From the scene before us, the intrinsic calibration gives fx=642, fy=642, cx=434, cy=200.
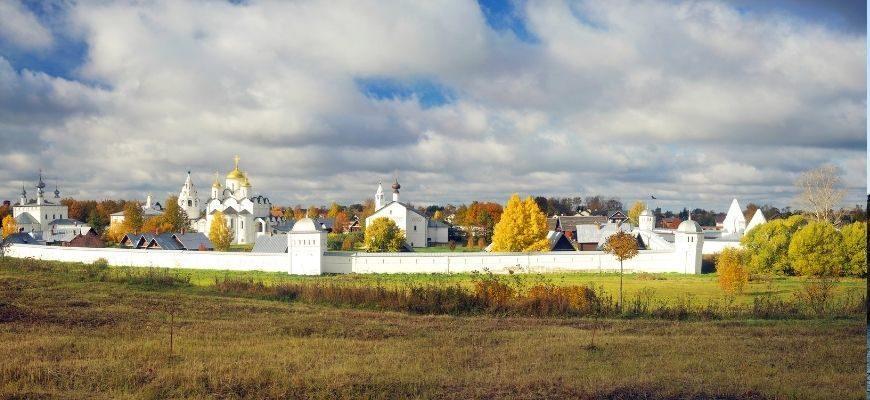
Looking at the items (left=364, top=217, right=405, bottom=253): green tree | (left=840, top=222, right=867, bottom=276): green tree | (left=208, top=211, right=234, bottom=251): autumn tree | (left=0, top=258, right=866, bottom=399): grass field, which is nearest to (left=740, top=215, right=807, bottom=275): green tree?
(left=840, top=222, right=867, bottom=276): green tree

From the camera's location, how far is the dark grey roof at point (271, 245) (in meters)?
40.3

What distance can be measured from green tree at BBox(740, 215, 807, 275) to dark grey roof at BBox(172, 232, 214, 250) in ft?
122

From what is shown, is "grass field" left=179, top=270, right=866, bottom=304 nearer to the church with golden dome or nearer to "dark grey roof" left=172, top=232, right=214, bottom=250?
"dark grey roof" left=172, top=232, right=214, bottom=250

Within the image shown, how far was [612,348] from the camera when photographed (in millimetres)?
12938

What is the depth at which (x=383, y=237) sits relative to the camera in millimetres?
45281

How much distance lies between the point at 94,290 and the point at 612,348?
57.0ft

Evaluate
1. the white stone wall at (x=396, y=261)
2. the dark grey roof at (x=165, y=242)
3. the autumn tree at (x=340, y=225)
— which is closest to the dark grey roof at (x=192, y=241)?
the dark grey roof at (x=165, y=242)

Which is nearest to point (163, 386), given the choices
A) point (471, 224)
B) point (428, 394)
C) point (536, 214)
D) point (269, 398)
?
point (269, 398)

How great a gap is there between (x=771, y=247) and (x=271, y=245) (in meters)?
29.2

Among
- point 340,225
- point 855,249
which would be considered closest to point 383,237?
point 855,249

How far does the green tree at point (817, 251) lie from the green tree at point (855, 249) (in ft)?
0.90

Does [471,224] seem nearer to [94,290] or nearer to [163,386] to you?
[94,290]

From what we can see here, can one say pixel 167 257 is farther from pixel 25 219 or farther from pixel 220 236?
pixel 25 219

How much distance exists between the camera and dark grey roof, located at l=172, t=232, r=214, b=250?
47.2m
